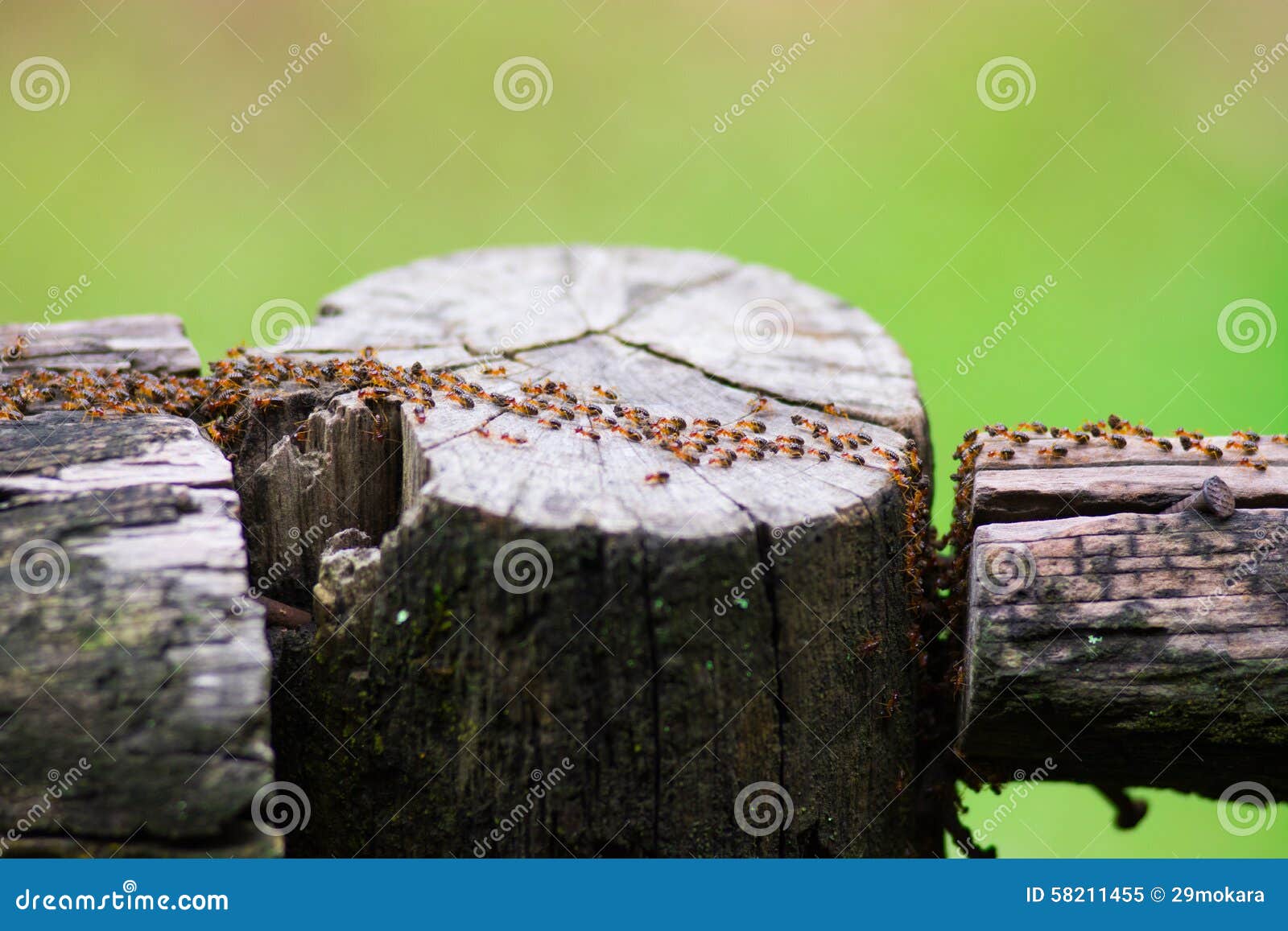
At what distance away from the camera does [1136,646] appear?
2.81 m

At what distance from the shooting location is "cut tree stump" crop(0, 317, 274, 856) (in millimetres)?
2312

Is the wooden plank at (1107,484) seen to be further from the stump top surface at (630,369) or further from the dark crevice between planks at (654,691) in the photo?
the dark crevice between planks at (654,691)

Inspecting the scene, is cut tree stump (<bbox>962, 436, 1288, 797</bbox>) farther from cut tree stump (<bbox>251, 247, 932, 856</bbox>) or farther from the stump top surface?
the stump top surface

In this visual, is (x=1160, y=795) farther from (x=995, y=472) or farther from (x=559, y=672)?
(x=559, y=672)

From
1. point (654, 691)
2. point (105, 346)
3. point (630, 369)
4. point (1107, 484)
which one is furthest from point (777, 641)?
point (105, 346)

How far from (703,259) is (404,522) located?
153 inches

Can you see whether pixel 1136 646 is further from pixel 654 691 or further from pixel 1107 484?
pixel 654 691

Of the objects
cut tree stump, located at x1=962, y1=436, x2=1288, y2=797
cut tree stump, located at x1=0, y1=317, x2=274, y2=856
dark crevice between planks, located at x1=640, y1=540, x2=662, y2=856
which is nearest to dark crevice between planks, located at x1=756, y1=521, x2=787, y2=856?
dark crevice between planks, located at x1=640, y1=540, x2=662, y2=856

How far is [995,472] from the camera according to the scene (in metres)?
3.31

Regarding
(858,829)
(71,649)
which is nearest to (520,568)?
(71,649)

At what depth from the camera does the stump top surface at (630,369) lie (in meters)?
2.81

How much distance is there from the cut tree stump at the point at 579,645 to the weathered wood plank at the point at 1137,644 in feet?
1.33
